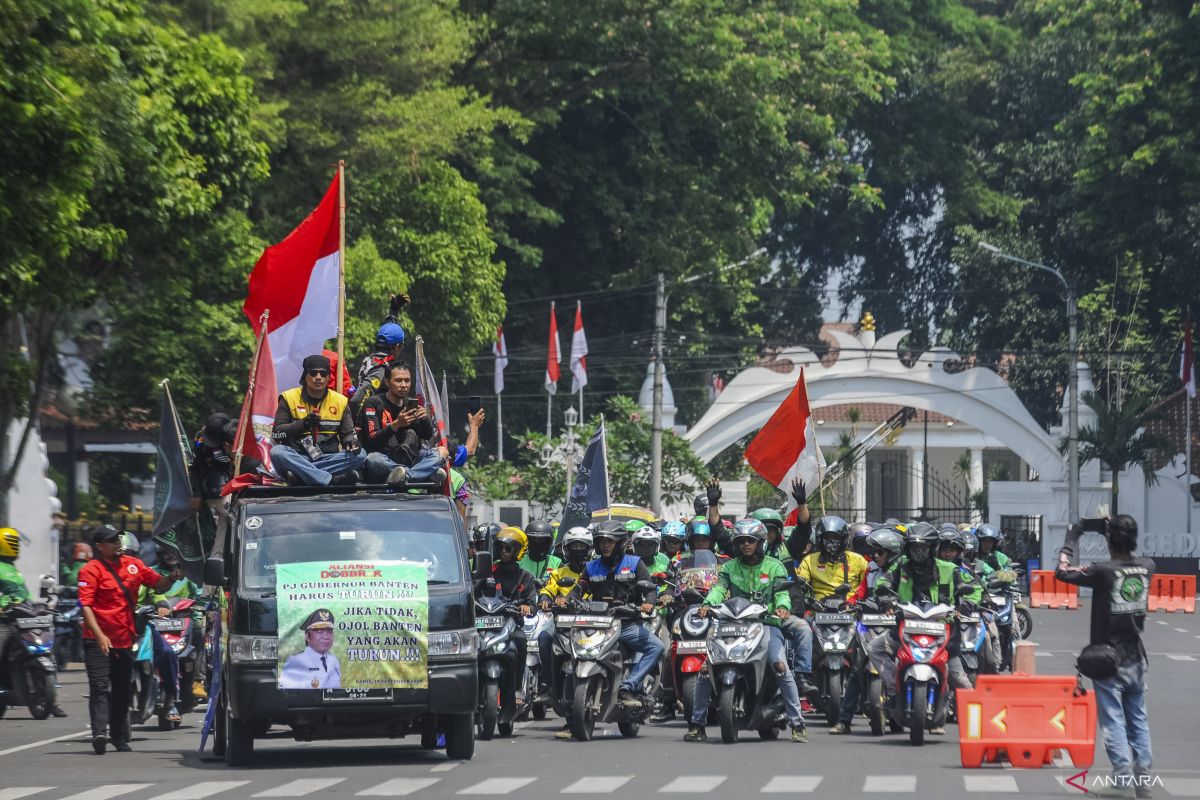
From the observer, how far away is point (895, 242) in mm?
70875

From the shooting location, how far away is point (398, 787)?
44.5 ft

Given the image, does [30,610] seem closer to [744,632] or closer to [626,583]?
[626,583]

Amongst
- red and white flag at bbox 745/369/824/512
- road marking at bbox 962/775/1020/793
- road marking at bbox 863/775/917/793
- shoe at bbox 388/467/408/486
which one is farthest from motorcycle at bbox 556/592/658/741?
red and white flag at bbox 745/369/824/512

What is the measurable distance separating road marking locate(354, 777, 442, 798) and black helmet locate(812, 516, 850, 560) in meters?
5.09

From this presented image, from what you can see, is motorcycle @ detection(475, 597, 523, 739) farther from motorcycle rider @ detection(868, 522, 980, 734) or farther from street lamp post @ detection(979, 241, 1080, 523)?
street lamp post @ detection(979, 241, 1080, 523)

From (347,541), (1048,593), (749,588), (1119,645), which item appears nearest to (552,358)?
(1048,593)

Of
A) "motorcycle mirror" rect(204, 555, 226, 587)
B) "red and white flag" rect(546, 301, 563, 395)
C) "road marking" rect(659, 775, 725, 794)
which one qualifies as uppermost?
"red and white flag" rect(546, 301, 563, 395)

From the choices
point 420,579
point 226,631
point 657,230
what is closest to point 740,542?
point 420,579

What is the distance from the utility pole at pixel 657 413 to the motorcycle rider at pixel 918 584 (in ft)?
89.5

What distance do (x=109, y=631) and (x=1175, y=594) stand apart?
29.7m

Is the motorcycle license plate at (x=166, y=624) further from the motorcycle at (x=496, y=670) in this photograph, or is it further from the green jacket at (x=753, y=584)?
the green jacket at (x=753, y=584)

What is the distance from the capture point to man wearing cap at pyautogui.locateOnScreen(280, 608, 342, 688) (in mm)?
14492

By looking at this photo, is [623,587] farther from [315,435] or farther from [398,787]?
[398,787]

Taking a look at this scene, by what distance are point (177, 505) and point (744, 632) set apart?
515 cm
